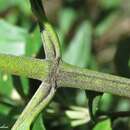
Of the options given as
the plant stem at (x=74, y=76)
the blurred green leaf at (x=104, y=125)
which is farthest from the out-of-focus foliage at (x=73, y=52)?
the plant stem at (x=74, y=76)

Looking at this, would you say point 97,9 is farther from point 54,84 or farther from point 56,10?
point 54,84

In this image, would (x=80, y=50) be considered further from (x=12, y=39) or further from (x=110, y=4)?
(x=110, y=4)

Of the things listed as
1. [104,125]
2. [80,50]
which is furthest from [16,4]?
[104,125]

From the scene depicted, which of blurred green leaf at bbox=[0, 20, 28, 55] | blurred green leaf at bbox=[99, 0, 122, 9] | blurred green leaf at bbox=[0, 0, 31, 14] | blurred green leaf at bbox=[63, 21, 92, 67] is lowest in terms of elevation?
blurred green leaf at bbox=[99, 0, 122, 9]

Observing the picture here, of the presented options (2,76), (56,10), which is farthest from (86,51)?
(56,10)

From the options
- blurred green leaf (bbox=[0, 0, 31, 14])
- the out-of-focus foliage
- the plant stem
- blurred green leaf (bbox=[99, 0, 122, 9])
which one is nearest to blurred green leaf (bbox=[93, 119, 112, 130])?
the out-of-focus foliage

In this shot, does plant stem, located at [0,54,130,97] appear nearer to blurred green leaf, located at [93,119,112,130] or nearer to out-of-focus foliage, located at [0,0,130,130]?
out-of-focus foliage, located at [0,0,130,130]

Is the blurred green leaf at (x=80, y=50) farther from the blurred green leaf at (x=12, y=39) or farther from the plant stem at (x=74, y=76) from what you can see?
the plant stem at (x=74, y=76)
